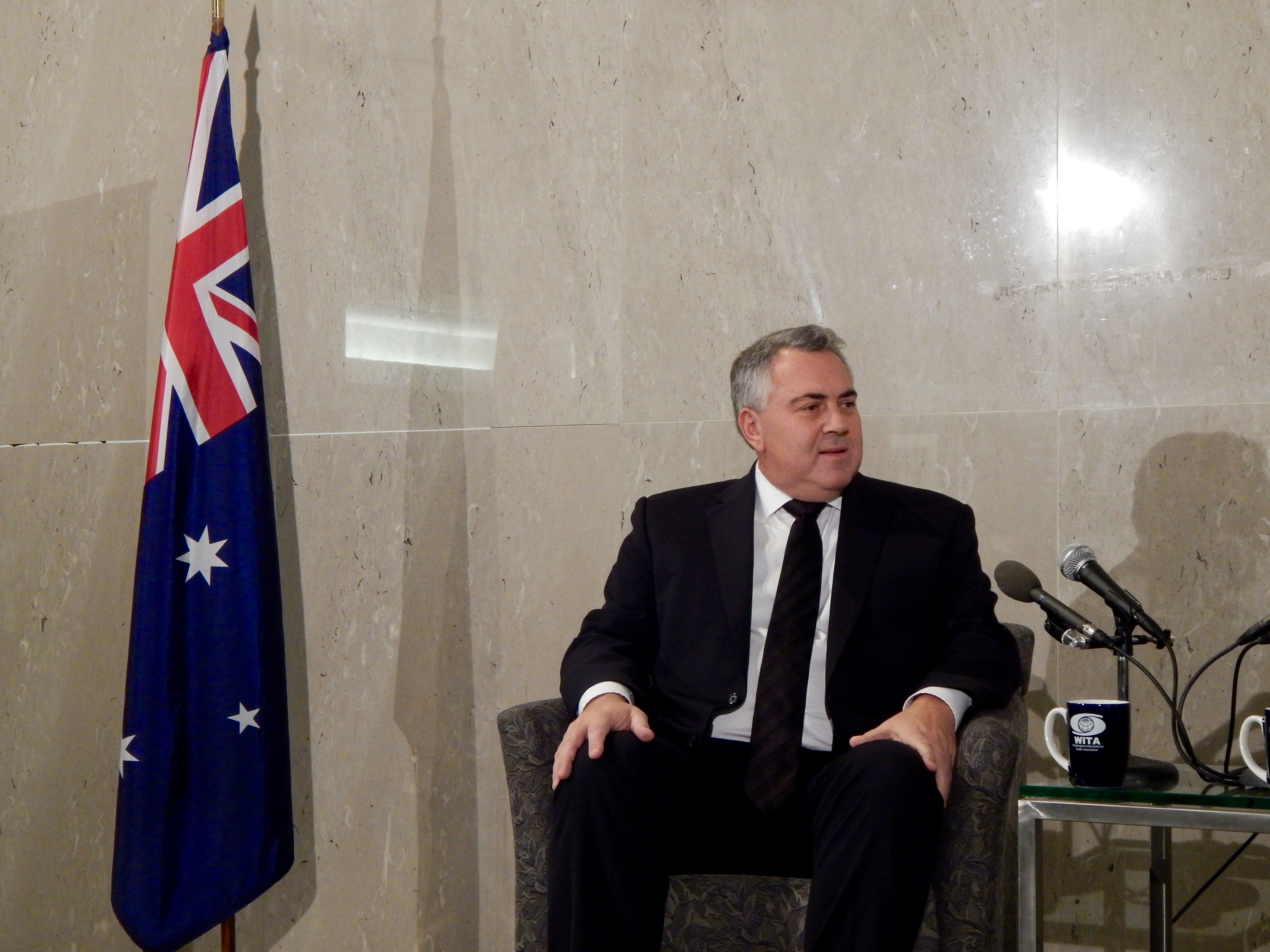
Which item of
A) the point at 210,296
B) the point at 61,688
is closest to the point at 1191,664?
the point at 210,296

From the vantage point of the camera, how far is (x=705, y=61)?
119 inches

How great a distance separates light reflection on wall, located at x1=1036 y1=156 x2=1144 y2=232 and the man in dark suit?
2.02ft

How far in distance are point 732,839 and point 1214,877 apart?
3.69 feet

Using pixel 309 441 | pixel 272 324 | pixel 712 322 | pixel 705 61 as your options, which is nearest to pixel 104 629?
pixel 309 441

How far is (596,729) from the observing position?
206 cm

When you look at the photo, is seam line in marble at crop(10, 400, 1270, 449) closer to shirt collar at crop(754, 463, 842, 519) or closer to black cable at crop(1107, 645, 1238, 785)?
shirt collar at crop(754, 463, 842, 519)

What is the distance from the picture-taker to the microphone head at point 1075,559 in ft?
7.30

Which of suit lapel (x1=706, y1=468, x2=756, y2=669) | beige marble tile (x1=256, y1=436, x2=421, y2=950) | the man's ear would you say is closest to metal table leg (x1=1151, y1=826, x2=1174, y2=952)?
suit lapel (x1=706, y1=468, x2=756, y2=669)

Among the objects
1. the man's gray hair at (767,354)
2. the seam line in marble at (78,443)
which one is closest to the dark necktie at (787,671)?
the man's gray hair at (767,354)

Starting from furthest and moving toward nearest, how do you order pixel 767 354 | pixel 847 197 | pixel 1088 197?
1. pixel 847 197
2. pixel 1088 197
3. pixel 767 354

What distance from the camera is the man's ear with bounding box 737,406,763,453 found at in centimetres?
254

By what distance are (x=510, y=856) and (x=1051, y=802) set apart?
5.48ft

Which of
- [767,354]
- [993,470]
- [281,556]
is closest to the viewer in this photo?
[767,354]

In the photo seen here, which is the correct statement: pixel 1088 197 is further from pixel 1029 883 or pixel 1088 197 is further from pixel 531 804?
pixel 531 804
